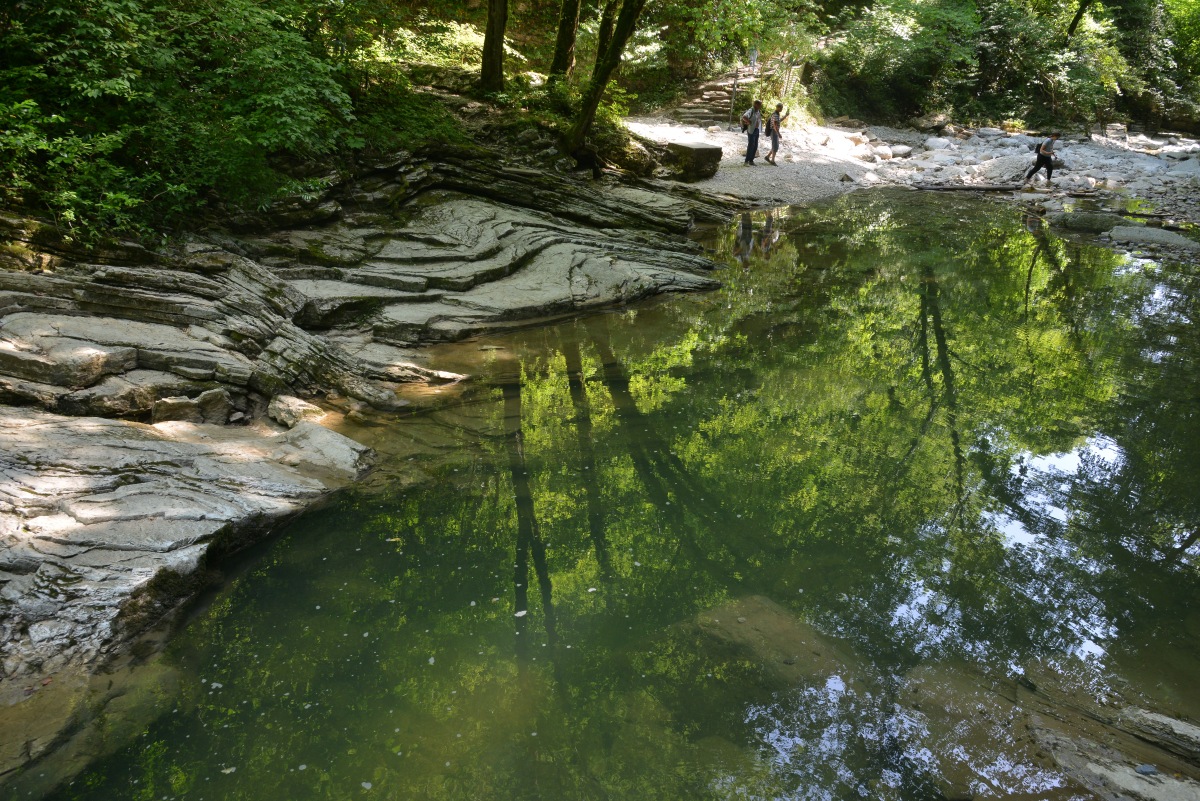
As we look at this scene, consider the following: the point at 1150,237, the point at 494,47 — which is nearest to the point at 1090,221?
the point at 1150,237

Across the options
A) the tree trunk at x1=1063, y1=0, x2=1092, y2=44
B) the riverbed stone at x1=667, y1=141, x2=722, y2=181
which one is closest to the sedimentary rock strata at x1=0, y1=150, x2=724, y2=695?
the riverbed stone at x1=667, y1=141, x2=722, y2=181

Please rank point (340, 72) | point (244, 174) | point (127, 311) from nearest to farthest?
point (127, 311)
point (244, 174)
point (340, 72)

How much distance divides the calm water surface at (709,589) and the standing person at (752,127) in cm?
1546

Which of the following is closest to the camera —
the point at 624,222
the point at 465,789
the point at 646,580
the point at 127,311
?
the point at 465,789

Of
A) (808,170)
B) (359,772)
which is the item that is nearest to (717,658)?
(359,772)

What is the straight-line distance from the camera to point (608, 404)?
9445mm

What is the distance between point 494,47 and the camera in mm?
16906

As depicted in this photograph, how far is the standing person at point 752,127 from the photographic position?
78.0 ft

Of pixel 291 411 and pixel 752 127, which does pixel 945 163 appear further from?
pixel 291 411

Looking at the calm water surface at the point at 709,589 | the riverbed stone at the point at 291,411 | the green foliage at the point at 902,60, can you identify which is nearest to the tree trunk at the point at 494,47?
the calm water surface at the point at 709,589

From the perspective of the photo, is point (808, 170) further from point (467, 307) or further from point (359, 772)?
point (359, 772)

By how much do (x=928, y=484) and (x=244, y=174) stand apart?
35.7 feet

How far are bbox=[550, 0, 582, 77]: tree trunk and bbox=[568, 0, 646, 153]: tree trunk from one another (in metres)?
0.89

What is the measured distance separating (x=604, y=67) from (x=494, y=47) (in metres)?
2.84
